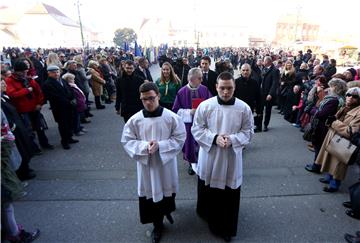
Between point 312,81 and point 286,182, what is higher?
point 312,81

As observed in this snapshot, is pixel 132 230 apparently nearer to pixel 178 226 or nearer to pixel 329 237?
pixel 178 226

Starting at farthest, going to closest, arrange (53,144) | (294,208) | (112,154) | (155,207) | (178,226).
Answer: (53,144) < (112,154) < (294,208) < (178,226) < (155,207)

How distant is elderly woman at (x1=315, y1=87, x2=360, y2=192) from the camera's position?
4.04 metres

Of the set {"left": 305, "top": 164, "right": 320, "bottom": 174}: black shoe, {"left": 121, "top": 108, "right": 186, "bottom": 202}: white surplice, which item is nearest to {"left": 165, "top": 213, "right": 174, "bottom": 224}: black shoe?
{"left": 121, "top": 108, "right": 186, "bottom": 202}: white surplice

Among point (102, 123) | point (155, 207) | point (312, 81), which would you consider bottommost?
point (102, 123)

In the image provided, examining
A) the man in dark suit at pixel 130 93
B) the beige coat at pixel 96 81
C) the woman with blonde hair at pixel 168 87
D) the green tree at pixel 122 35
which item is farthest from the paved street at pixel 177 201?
the green tree at pixel 122 35

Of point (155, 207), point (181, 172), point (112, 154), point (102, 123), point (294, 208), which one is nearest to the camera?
point (155, 207)

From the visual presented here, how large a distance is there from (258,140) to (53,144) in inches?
202

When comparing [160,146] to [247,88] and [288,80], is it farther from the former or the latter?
[288,80]

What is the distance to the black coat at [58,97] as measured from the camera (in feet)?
19.8

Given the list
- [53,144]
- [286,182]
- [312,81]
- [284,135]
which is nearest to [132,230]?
[286,182]

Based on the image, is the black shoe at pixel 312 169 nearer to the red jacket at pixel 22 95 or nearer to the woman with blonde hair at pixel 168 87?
the woman with blonde hair at pixel 168 87

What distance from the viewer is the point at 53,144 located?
6.78m

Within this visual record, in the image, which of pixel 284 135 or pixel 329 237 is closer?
pixel 329 237
